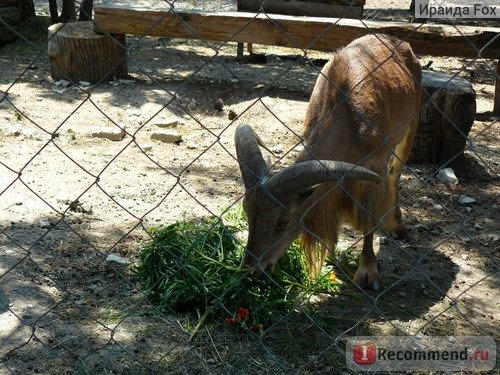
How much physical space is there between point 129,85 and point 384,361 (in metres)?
5.92

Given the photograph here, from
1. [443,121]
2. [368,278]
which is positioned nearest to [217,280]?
[368,278]

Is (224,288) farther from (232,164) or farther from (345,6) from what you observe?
(345,6)

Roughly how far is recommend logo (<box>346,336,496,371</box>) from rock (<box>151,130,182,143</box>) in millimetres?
3652

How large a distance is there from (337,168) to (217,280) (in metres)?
1.00

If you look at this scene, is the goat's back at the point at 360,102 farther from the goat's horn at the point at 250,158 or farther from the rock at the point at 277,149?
the rock at the point at 277,149

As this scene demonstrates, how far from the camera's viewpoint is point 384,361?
379cm

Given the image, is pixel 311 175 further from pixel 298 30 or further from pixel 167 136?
pixel 298 30

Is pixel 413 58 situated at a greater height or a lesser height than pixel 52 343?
greater

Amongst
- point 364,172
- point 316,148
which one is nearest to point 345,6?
point 316,148

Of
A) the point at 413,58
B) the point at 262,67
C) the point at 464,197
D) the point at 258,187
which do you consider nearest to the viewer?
the point at 258,187

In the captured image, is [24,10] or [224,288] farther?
[24,10]

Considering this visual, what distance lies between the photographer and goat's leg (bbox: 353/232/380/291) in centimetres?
491

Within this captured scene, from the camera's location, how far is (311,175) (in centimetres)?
389

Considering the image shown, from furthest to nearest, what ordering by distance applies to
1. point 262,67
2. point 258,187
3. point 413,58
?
point 262,67 → point 413,58 → point 258,187
